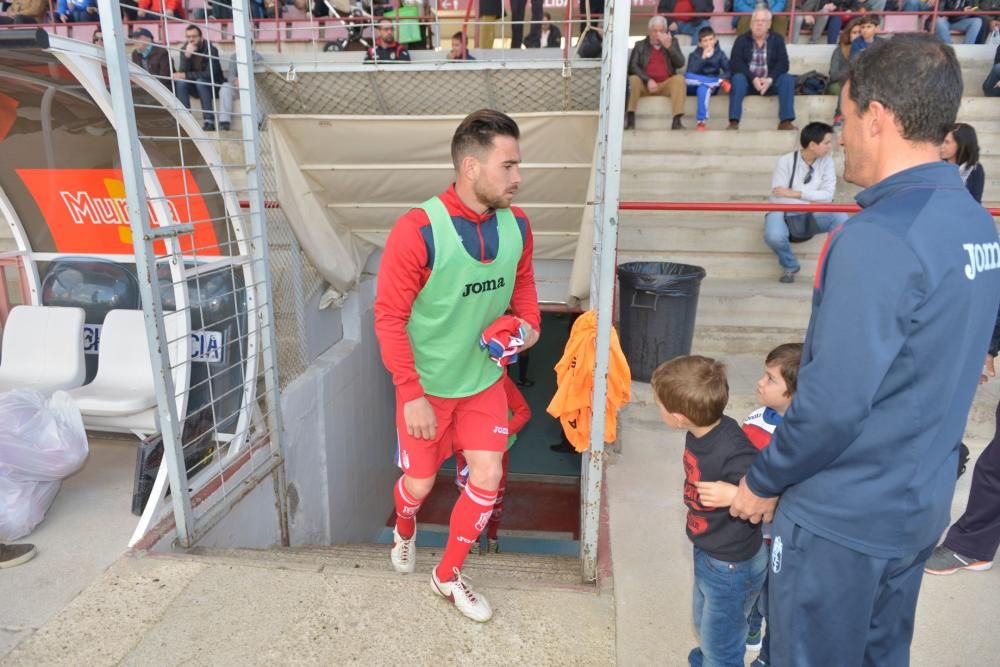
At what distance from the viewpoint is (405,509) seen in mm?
2760

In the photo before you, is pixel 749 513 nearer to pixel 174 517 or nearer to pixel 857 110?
pixel 857 110

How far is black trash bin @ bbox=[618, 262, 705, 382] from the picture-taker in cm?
430

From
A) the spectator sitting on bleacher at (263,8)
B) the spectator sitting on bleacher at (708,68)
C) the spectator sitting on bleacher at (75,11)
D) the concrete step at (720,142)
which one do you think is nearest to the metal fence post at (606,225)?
the concrete step at (720,142)

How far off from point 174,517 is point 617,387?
2236mm

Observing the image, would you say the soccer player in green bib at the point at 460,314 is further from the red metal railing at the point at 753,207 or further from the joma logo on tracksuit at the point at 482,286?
the red metal railing at the point at 753,207

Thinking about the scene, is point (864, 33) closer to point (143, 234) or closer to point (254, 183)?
point (254, 183)

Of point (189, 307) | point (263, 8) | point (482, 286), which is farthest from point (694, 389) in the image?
point (263, 8)

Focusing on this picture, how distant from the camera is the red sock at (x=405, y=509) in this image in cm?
272

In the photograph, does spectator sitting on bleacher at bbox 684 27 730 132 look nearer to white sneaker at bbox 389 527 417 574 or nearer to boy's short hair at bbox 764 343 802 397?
boy's short hair at bbox 764 343 802 397

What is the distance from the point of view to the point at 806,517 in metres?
1.43

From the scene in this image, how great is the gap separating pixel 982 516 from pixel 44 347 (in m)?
5.10

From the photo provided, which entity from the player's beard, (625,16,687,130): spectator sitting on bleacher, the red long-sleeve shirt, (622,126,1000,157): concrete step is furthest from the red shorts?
(625,16,687,130): spectator sitting on bleacher

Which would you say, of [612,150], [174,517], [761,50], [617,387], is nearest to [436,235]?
[612,150]

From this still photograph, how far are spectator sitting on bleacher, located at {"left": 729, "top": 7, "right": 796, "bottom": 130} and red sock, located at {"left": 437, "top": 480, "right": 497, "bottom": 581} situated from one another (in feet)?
21.2
